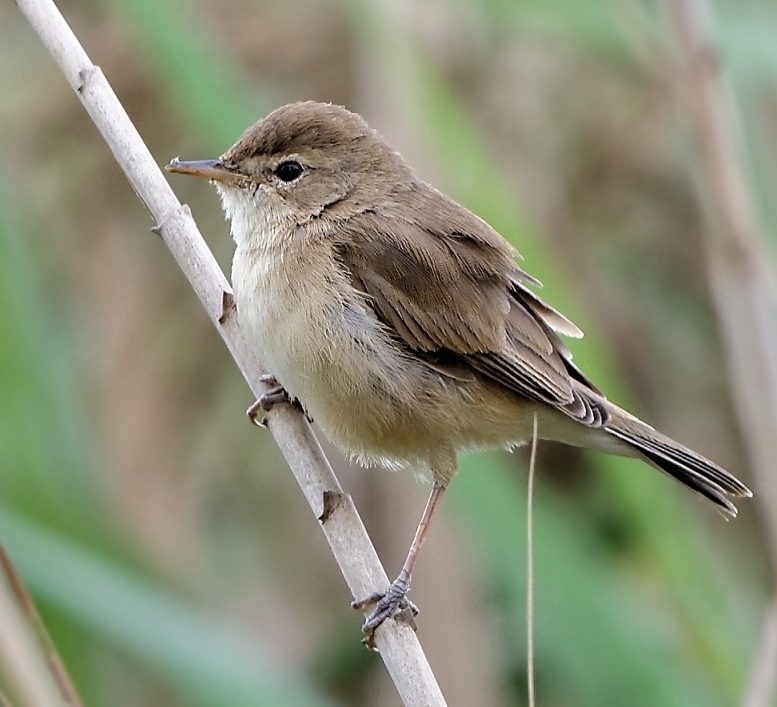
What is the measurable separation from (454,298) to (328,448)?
5.56 feet

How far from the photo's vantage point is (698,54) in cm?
288

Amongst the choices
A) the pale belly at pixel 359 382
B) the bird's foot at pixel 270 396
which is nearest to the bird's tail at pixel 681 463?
the pale belly at pixel 359 382

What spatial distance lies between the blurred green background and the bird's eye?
252 mm

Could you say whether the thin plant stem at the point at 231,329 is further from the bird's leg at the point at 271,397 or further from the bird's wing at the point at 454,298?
the bird's wing at the point at 454,298

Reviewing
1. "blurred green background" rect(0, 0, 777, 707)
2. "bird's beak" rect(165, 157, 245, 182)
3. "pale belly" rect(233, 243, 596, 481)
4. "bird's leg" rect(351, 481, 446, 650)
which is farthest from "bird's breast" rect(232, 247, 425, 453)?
"blurred green background" rect(0, 0, 777, 707)

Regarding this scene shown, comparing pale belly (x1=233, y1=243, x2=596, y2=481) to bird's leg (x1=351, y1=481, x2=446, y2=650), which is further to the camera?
pale belly (x1=233, y1=243, x2=596, y2=481)

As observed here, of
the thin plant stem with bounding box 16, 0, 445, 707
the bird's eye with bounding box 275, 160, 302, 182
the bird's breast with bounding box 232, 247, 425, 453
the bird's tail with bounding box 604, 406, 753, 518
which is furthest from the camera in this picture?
the bird's eye with bounding box 275, 160, 302, 182

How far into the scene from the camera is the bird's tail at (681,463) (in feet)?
8.95

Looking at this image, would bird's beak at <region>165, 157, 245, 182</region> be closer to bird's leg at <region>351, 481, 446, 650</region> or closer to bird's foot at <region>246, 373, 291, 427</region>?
bird's foot at <region>246, 373, 291, 427</region>

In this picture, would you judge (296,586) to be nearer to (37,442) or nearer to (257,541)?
(257,541)

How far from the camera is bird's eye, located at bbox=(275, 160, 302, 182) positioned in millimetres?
2873

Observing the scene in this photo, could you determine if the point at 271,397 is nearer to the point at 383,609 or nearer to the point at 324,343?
the point at 324,343

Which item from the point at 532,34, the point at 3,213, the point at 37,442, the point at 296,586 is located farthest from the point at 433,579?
the point at 532,34

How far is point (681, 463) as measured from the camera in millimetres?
2756
